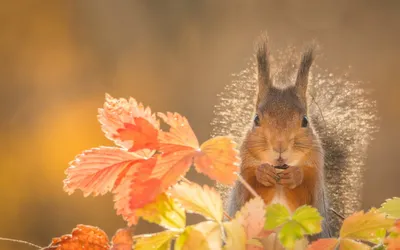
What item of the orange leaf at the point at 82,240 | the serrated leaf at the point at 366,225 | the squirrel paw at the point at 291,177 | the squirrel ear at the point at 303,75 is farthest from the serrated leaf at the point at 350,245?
the squirrel ear at the point at 303,75

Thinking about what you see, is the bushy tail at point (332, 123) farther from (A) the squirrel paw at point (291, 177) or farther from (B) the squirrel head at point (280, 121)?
(A) the squirrel paw at point (291, 177)

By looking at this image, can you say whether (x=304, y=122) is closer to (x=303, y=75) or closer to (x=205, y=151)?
(x=303, y=75)

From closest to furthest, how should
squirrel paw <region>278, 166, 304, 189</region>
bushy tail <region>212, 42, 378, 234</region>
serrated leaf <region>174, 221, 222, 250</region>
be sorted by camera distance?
1. serrated leaf <region>174, 221, 222, 250</region>
2. squirrel paw <region>278, 166, 304, 189</region>
3. bushy tail <region>212, 42, 378, 234</region>

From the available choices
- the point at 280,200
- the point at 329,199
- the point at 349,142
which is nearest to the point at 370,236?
the point at 280,200

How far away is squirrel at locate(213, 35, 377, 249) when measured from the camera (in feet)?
2.35

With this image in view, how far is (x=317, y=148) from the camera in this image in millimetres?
780

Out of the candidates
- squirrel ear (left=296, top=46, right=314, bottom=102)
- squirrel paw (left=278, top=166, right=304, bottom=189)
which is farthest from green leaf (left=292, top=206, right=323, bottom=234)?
squirrel ear (left=296, top=46, right=314, bottom=102)

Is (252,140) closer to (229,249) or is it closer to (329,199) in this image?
(329,199)

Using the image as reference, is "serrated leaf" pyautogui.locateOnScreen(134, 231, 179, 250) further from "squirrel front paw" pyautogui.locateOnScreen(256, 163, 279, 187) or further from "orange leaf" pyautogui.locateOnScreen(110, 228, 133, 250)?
"squirrel front paw" pyautogui.locateOnScreen(256, 163, 279, 187)

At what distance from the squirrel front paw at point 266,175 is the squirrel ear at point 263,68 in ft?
0.56

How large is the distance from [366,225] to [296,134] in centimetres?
51

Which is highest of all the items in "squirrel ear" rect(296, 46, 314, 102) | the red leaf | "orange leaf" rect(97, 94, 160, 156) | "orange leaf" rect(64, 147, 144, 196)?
"squirrel ear" rect(296, 46, 314, 102)

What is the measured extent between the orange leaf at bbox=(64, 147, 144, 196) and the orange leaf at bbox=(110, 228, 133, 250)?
0.9 inches

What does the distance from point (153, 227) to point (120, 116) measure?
1407 mm
